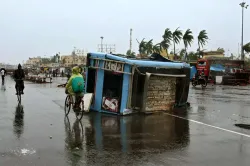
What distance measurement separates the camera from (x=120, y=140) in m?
8.00

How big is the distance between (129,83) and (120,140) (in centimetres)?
408

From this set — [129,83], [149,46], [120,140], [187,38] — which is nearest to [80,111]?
[129,83]

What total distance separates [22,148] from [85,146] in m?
1.35

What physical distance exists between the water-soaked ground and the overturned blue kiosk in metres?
0.61

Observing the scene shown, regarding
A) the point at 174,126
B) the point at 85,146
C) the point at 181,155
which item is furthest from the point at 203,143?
the point at 85,146

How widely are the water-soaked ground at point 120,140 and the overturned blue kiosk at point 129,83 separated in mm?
609

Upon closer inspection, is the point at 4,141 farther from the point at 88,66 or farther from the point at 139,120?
the point at 88,66

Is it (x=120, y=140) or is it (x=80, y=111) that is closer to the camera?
(x=120, y=140)

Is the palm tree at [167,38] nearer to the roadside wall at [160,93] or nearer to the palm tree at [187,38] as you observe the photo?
the palm tree at [187,38]

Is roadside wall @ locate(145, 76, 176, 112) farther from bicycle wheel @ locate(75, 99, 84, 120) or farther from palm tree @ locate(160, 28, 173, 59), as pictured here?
palm tree @ locate(160, 28, 173, 59)

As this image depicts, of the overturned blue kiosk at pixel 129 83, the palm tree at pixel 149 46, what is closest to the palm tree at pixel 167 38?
the palm tree at pixel 149 46

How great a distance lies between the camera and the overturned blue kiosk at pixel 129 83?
38.8 feet

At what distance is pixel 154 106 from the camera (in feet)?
42.2

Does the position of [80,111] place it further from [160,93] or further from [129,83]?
[160,93]
